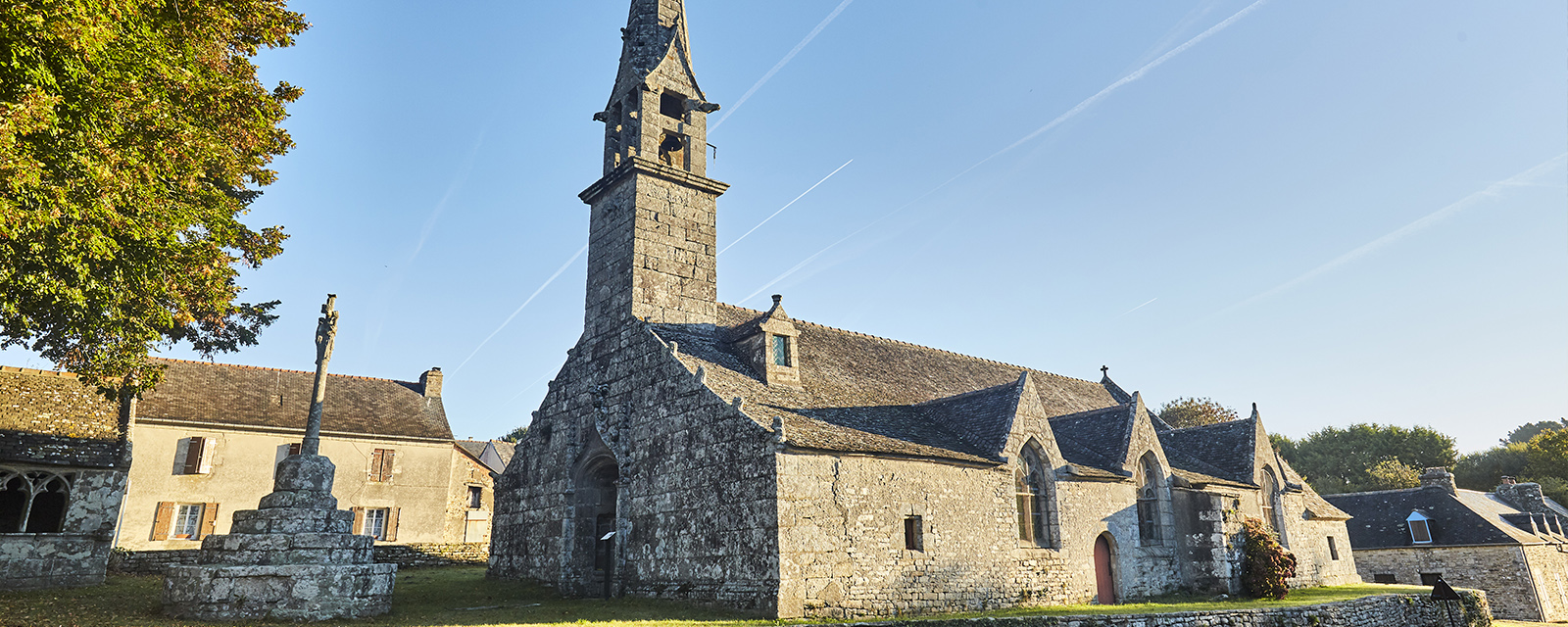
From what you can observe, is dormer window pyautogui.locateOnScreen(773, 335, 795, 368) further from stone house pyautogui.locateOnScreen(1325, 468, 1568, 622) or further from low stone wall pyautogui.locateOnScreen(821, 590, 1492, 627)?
stone house pyautogui.locateOnScreen(1325, 468, 1568, 622)

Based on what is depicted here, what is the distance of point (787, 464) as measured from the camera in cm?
1523

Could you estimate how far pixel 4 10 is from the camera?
8.77m

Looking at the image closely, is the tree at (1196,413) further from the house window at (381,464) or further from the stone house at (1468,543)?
the house window at (381,464)

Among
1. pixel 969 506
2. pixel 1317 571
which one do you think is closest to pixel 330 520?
pixel 969 506

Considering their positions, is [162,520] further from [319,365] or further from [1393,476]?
[1393,476]

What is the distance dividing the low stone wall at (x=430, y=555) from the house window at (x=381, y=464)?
16.8 feet

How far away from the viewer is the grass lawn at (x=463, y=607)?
1289cm

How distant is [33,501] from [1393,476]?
64374 mm

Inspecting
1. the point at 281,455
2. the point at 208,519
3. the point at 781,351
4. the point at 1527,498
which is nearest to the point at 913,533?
the point at 781,351

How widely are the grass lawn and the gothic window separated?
7.27ft

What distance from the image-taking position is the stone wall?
3145 centimetres

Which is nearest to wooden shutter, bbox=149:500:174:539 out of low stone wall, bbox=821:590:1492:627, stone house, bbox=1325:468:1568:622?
low stone wall, bbox=821:590:1492:627

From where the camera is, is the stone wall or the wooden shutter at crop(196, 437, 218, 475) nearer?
the wooden shutter at crop(196, 437, 218, 475)

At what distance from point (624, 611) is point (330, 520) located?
5.62 metres
